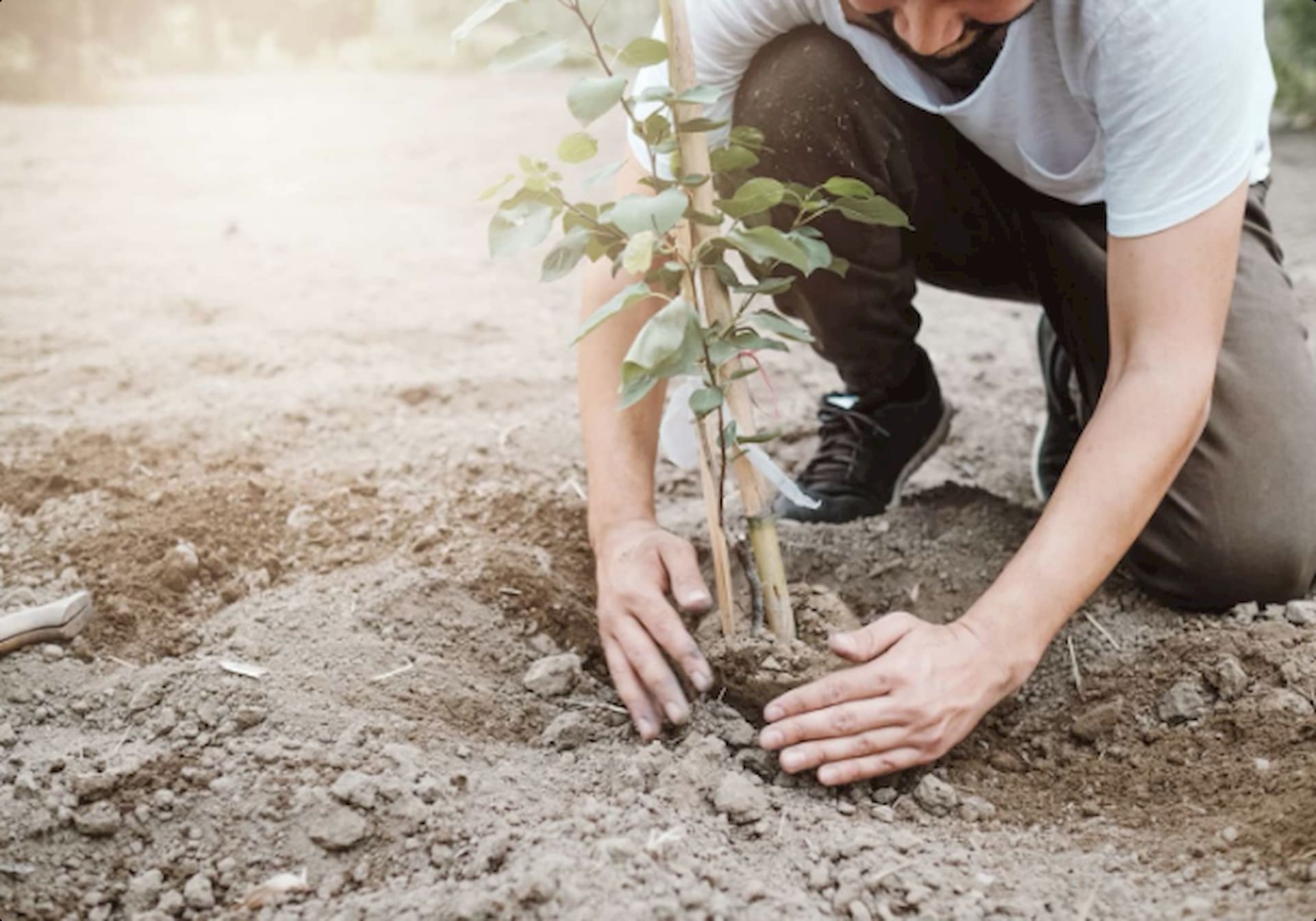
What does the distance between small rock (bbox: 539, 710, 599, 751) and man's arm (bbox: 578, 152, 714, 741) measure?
0.06 m

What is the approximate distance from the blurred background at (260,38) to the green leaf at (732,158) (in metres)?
5.08

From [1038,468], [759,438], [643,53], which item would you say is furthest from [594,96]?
[1038,468]

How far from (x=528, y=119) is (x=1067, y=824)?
512 centimetres

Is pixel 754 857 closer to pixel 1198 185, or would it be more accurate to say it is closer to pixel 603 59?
pixel 603 59

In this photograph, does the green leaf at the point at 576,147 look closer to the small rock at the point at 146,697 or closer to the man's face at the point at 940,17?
the man's face at the point at 940,17

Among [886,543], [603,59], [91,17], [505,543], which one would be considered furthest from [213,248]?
[91,17]

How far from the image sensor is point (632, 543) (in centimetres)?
167

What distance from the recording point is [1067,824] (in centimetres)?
141

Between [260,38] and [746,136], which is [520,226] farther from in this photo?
[260,38]

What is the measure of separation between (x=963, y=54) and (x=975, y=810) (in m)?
0.99

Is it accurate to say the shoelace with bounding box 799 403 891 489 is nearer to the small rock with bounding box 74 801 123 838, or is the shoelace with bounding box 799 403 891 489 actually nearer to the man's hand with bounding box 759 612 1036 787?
the man's hand with bounding box 759 612 1036 787

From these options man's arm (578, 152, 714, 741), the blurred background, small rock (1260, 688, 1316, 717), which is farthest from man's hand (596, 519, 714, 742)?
the blurred background

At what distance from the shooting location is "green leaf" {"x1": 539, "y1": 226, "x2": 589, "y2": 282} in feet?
4.26

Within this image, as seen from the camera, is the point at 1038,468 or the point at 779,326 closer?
the point at 779,326
